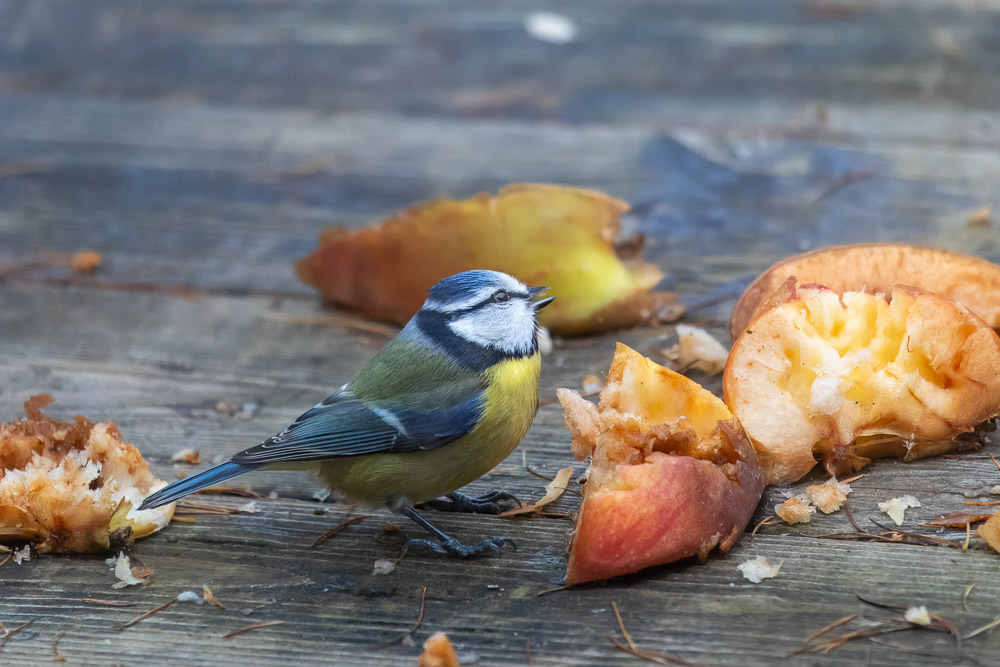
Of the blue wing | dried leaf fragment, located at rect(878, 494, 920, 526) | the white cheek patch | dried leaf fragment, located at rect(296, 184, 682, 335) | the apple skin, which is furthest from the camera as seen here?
dried leaf fragment, located at rect(296, 184, 682, 335)

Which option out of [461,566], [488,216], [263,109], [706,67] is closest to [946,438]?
[461,566]

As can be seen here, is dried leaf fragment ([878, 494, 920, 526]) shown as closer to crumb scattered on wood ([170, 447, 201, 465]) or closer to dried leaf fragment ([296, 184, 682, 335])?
dried leaf fragment ([296, 184, 682, 335])

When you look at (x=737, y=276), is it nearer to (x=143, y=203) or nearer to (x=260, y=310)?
(x=260, y=310)

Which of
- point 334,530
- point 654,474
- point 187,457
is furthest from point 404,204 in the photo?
point 654,474

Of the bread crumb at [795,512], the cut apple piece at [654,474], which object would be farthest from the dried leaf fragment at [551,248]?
the bread crumb at [795,512]

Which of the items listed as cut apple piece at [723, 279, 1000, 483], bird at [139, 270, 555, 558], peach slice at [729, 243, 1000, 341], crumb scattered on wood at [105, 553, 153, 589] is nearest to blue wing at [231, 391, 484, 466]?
bird at [139, 270, 555, 558]

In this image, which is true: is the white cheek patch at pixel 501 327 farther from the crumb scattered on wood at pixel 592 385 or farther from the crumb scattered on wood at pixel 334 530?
the crumb scattered on wood at pixel 334 530
